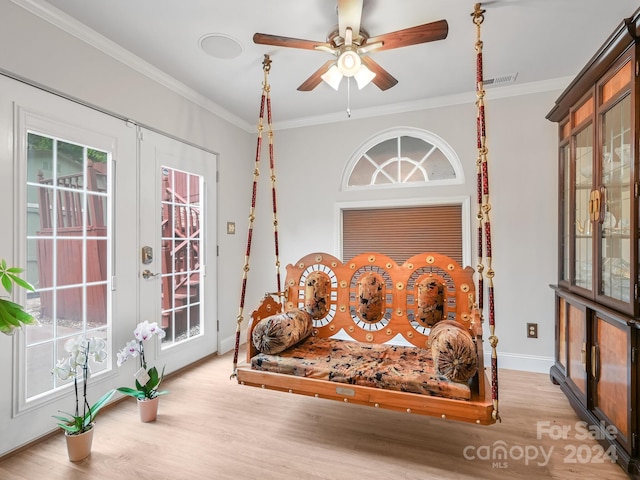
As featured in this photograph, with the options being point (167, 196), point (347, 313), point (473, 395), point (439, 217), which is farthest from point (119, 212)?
point (439, 217)

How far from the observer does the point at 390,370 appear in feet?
6.07

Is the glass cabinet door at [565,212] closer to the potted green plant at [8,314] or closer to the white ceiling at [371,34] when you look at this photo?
the white ceiling at [371,34]

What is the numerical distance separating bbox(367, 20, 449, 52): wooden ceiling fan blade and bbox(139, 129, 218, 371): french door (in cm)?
206

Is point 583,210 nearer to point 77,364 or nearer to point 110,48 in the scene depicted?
point 77,364

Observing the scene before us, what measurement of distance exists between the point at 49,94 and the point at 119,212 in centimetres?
87

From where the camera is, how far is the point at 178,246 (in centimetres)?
309

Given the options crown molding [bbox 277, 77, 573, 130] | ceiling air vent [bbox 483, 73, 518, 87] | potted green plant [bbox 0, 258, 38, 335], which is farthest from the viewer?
crown molding [bbox 277, 77, 573, 130]

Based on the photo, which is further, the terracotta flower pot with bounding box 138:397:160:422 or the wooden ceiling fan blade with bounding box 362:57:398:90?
the terracotta flower pot with bounding box 138:397:160:422

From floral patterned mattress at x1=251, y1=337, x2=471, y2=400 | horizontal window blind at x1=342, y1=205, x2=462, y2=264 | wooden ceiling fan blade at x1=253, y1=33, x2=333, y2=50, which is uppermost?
wooden ceiling fan blade at x1=253, y1=33, x2=333, y2=50

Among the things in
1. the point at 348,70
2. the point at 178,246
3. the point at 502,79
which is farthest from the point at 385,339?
the point at 502,79

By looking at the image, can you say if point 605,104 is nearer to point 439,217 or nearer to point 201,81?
point 439,217

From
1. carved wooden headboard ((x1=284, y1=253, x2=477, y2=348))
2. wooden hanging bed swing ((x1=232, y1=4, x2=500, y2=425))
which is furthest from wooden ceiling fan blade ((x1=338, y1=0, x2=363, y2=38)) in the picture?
carved wooden headboard ((x1=284, y1=253, x2=477, y2=348))

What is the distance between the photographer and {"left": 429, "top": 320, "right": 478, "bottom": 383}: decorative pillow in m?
1.70

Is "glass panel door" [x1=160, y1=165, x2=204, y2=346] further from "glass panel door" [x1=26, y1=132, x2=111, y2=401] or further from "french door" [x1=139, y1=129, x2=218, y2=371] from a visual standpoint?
"glass panel door" [x1=26, y1=132, x2=111, y2=401]
